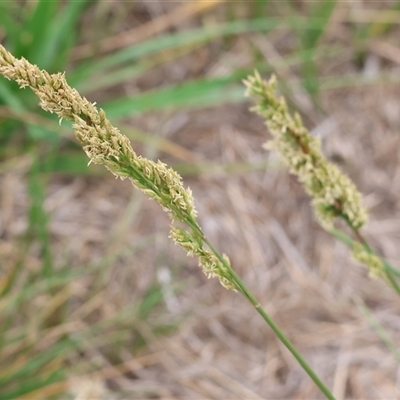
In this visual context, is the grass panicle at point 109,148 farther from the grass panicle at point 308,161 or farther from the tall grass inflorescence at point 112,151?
the grass panicle at point 308,161

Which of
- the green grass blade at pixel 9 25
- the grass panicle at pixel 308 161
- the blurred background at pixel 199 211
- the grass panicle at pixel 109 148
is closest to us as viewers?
the grass panicle at pixel 109 148

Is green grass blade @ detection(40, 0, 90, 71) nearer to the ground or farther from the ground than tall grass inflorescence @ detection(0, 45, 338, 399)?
farther from the ground

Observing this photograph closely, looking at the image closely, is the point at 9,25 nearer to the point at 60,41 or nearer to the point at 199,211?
the point at 60,41

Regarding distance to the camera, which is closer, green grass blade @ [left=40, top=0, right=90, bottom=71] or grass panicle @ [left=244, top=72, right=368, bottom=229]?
grass panicle @ [left=244, top=72, right=368, bottom=229]

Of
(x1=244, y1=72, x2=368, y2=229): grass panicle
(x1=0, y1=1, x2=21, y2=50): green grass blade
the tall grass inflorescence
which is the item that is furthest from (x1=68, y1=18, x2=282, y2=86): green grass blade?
the tall grass inflorescence

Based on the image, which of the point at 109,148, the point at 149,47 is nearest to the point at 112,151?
the point at 109,148

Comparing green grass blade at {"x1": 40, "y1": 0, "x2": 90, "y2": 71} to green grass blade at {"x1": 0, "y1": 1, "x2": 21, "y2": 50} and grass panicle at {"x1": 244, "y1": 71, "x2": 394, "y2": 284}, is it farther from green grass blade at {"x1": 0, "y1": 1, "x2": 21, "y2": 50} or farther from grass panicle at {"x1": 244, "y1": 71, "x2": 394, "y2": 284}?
Result: grass panicle at {"x1": 244, "y1": 71, "x2": 394, "y2": 284}

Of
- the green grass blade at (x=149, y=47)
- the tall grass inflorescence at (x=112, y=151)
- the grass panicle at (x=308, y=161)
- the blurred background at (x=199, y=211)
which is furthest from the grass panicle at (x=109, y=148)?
the green grass blade at (x=149, y=47)

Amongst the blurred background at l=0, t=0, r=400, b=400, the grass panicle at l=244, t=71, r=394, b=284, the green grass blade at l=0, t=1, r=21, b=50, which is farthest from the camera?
the green grass blade at l=0, t=1, r=21, b=50
